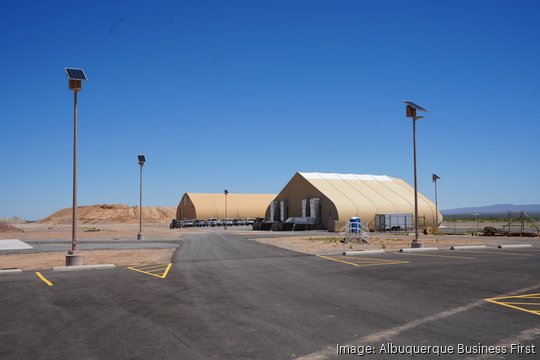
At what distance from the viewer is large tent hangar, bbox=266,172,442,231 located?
184 feet

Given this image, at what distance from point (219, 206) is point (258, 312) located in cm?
8099

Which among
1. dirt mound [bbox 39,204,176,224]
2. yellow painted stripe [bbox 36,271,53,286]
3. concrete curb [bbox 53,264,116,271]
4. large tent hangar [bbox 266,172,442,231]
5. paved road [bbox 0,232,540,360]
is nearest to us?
paved road [bbox 0,232,540,360]

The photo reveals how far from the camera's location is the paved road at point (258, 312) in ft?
23.1

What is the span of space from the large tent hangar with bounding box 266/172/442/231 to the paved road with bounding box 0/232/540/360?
37953 millimetres

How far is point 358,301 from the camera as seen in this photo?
10516mm

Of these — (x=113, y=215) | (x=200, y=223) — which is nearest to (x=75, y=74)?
(x=200, y=223)

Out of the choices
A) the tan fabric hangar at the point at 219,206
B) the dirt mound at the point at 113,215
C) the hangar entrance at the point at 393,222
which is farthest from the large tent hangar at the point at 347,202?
the dirt mound at the point at 113,215

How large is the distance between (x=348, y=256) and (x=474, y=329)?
14.5 meters

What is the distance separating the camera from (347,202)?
57781 mm

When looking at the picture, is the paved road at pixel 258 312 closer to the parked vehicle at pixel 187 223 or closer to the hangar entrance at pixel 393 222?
the hangar entrance at pixel 393 222

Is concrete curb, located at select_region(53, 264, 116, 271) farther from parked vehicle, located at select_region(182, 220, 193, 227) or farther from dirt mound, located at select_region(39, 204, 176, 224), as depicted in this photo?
dirt mound, located at select_region(39, 204, 176, 224)

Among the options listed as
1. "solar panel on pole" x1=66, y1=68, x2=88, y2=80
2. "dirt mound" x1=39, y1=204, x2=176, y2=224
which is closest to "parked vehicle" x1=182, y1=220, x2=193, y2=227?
"dirt mound" x1=39, y1=204, x2=176, y2=224

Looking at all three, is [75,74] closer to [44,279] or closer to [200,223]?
[44,279]

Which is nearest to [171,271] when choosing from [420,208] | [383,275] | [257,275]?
[257,275]
